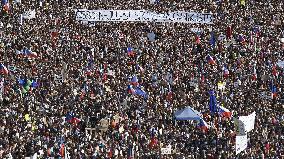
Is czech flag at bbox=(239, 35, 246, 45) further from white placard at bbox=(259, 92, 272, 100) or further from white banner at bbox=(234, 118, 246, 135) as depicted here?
white banner at bbox=(234, 118, 246, 135)

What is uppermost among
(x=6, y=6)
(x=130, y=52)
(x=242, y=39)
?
(x=6, y=6)

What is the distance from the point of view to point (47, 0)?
36.9 metres

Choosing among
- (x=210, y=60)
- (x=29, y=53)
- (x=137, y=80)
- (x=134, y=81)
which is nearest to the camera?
(x=134, y=81)

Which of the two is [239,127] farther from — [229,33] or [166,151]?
[229,33]

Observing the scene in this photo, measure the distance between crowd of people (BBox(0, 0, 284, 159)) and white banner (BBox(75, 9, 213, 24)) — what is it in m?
0.31

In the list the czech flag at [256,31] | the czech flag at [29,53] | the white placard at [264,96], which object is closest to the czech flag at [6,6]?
the czech flag at [29,53]

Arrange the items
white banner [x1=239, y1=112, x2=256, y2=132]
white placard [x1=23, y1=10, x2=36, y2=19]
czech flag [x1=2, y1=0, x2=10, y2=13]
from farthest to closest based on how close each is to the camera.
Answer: czech flag [x1=2, y1=0, x2=10, y2=13] < white placard [x1=23, y1=10, x2=36, y2=19] < white banner [x1=239, y1=112, x2=256, y2=132]

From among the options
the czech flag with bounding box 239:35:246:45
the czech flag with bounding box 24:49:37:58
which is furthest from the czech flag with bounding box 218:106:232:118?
the czech flag with bounding box 239:35:246:45

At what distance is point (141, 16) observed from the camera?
114ft

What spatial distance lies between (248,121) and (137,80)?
599 centimetres

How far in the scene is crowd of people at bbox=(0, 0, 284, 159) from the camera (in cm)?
2075

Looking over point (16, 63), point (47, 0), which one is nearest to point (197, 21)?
point (47, 0)

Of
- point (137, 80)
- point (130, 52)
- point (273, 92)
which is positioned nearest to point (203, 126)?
point (273, 92)

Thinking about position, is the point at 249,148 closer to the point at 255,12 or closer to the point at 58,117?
the point at 58,117
